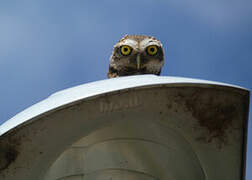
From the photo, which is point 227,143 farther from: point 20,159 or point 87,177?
point 20,159

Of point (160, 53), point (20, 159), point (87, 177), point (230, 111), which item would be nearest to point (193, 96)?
point (230, 111)

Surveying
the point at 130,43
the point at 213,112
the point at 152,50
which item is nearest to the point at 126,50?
the point at 130,43

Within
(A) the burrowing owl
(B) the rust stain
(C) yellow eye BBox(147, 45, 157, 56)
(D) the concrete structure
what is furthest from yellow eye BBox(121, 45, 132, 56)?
(B) the rust stain

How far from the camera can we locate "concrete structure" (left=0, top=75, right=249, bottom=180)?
4734 millimetres

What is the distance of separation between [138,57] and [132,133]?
2.29 metres

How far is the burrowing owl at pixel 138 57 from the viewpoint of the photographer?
741cm

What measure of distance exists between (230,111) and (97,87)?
1.25 m

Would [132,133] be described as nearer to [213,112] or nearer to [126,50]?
[213,112]

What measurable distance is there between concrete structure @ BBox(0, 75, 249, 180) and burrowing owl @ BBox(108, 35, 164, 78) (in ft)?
7.30

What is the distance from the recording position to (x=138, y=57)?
739cm

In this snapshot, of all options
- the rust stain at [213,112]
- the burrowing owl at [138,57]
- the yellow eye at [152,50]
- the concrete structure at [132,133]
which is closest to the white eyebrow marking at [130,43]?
the burrowing owl at [138,57]

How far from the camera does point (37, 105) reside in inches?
194

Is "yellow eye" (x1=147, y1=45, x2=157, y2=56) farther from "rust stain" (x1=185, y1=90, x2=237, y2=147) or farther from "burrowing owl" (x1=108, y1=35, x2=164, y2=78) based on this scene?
"rust stain" (x1=185, y1=90, x2=237, y2=147)

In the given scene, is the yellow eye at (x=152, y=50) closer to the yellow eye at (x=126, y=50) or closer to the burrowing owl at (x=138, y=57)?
the burrowing owl at (x=138, y=57)
